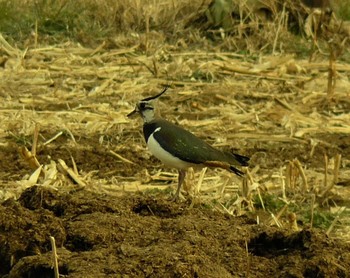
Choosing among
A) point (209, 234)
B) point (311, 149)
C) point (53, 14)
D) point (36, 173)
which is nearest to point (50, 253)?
point (209, 234)

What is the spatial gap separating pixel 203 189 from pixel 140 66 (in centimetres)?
489

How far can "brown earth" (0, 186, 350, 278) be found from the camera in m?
5.44

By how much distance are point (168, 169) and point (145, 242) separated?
3.56 m

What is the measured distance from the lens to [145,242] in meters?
5.86

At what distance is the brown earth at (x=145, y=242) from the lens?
5.44 metres

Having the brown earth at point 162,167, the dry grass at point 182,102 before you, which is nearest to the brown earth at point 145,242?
the brown earth at point 162,167

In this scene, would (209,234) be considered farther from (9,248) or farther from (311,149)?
(311,149)

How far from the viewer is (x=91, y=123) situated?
416 inches

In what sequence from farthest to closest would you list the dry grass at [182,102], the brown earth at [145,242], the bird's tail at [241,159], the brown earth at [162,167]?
the dry grass at [182,102] → the bird's tail at [241,159] → the brown earth at [162,167] → the brown earth at [145,242]

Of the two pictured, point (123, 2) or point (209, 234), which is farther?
point (123, 2)

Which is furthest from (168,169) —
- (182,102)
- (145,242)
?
(145,242)

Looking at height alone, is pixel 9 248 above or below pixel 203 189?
above

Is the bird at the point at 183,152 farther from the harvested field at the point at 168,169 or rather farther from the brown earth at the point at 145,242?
the brown earth at the point at 145,242

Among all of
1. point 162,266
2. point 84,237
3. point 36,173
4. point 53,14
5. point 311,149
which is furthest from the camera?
point 53,14
